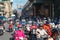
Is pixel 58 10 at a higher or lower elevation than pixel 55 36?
lower

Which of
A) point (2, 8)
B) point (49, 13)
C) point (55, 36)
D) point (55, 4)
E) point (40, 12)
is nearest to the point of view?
point (55, 36)

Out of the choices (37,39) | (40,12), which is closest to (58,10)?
(40,12)

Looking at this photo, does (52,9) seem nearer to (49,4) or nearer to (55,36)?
(49,4)

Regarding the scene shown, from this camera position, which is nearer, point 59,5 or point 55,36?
point 55,36

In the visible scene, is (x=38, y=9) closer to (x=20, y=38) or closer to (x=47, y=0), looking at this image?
(x=47, y=0)

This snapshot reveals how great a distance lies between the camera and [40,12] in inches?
2314

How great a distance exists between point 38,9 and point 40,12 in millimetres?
868

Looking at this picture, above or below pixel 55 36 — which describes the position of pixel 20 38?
below

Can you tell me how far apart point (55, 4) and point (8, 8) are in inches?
2963

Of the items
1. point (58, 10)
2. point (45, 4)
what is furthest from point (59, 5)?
point (45, 4)

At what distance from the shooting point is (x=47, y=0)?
5297cm

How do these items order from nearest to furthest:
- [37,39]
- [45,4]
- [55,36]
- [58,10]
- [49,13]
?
[55,36] < [37,39] < [58,10] < [49,13] < [45,4]

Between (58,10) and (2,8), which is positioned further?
(2,8)

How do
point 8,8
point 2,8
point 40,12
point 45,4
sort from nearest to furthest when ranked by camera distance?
point 45,4, point 40,12, point 2,8, point 8,8
